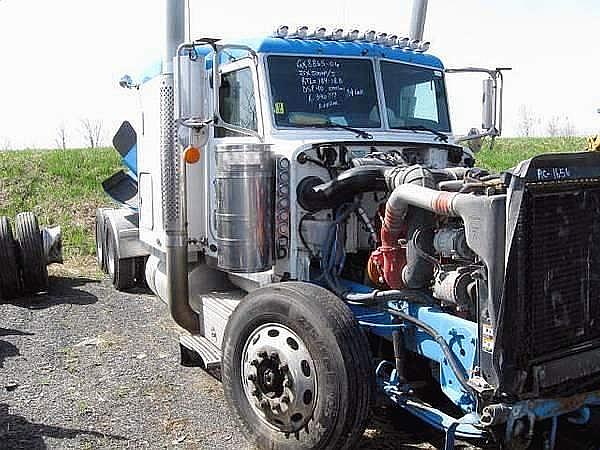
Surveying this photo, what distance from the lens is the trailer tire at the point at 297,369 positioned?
395 centimetres

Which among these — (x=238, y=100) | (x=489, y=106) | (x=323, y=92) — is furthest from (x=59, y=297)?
(x=489, y=106)

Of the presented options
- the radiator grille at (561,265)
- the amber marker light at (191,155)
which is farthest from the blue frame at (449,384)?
the amber marker light at (191,155)

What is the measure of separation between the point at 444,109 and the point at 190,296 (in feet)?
9.31

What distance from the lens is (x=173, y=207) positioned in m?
6.14

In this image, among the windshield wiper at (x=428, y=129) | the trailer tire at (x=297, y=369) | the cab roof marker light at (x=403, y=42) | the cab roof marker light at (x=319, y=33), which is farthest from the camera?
the cab roof marker light at (x=403, y=42)

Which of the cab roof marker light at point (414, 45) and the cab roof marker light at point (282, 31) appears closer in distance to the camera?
the cab roof marker light at point (282, 31)

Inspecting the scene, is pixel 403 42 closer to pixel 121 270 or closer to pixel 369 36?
pixel 369 36

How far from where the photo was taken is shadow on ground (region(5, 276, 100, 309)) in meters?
8.71

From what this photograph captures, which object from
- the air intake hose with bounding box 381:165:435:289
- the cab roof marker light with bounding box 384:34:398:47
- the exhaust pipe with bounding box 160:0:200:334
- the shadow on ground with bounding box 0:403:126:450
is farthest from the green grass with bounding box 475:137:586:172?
the shadow on ground with bounding box 0:403:126:450

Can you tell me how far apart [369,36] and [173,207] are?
2.23m

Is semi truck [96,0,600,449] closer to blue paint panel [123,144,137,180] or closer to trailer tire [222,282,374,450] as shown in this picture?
trailer tire [222,282,374,450]

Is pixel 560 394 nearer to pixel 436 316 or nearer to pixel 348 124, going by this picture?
pixel 436 316

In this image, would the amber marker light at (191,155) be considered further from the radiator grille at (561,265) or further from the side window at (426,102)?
the radiator grille at (561,265)

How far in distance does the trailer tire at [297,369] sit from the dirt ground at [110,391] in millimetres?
456
